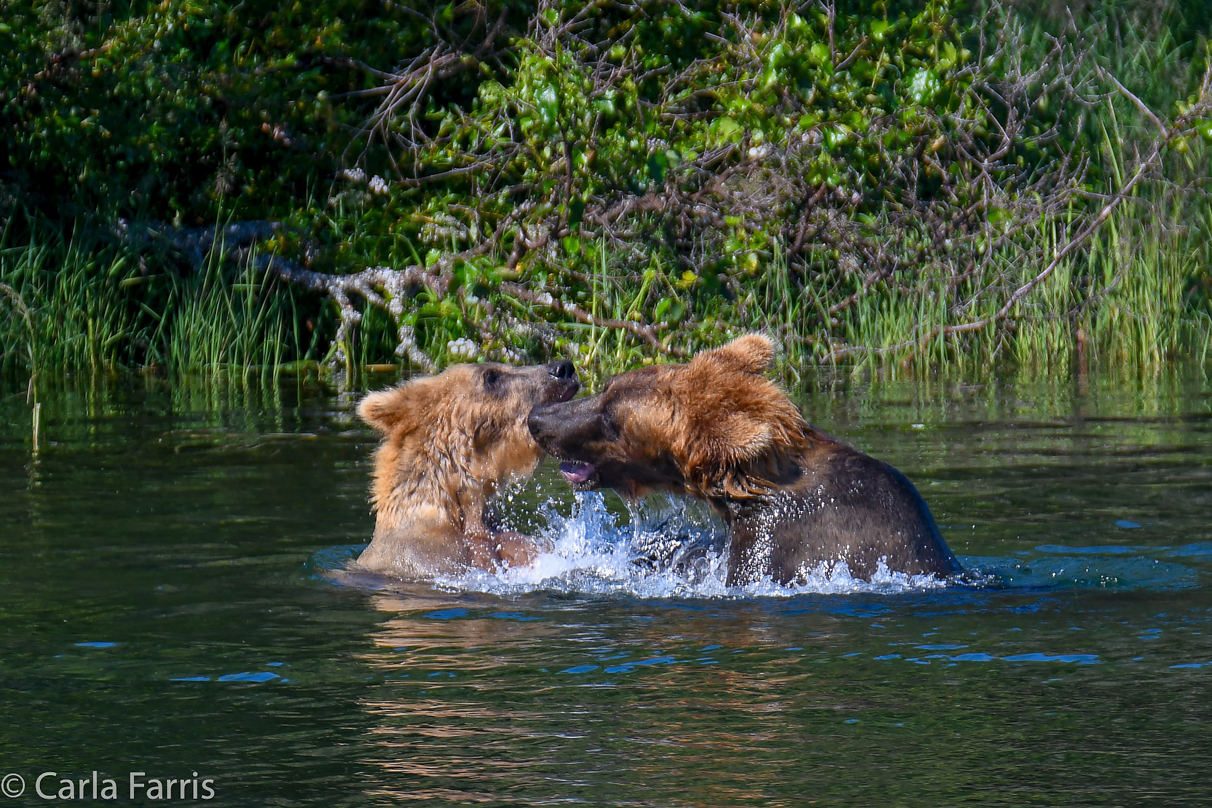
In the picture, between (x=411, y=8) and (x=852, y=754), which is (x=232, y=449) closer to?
(x=411, y=8)

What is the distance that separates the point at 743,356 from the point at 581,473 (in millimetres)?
856

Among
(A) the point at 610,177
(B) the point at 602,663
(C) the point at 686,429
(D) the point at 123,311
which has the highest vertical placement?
(A) the point at 610,177

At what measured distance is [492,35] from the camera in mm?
14578

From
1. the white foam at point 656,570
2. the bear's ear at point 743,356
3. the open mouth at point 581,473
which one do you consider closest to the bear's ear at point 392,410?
the white foam at point 656,570

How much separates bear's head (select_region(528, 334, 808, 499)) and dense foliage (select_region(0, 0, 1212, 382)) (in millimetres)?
6228

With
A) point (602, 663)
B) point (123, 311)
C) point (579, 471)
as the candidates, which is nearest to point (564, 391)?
point (579, 471)

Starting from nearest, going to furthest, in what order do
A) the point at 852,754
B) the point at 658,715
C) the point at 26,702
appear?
1. the point at 852,754
2. the point at 658,715
3. the point at 26,702

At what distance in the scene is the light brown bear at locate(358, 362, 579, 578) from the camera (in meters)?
6.58

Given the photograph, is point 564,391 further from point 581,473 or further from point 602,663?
point 602,663

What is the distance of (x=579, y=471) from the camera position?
628cm

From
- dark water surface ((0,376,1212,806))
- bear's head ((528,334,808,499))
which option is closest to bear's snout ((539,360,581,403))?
dark water surface ((0,376,1212,806))

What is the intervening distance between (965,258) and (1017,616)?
9381 millimetres

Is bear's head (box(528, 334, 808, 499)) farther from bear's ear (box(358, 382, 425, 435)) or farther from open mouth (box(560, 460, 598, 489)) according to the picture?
bear's ear (box(358, 382, 425, 435))

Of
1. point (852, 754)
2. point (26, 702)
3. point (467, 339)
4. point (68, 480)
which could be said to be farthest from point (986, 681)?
point (467, 339)
